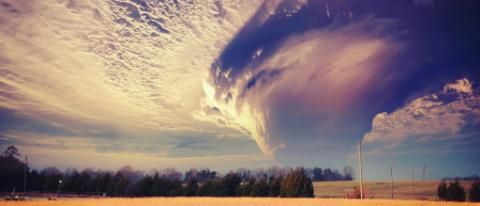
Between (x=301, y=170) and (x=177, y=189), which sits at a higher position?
(x=301, y=170)

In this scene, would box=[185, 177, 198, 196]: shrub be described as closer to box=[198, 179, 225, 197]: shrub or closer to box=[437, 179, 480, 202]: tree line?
box=[198, 179, 225, 197]: shrub

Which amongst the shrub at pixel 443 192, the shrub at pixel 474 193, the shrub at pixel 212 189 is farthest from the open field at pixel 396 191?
the shrub at pixel 212 189

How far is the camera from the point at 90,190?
8938 centimetres

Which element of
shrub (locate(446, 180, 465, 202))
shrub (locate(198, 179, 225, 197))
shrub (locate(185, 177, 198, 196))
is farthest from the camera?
shrub (locate(185, 177, 198, 196))

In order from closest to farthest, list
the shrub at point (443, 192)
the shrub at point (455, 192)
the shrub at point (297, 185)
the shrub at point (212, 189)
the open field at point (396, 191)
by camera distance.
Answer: the shrub at point (455, 192), the shrub at point (443, 192), the shrub at point (297, 185), the shrub at point (212, 189), the open field at point (396, 191)

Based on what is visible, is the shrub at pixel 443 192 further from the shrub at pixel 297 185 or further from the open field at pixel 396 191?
the shrub at pixel 297 185

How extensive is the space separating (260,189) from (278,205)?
33.7 metres

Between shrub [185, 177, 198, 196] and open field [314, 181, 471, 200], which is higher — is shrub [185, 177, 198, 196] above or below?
above

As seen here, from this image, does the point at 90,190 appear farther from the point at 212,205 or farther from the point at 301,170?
the point at 212,205

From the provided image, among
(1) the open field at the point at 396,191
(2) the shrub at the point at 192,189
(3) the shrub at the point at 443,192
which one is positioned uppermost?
(3) the shrub at the point at 443,192

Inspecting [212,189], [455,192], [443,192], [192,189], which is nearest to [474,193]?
[455,192]

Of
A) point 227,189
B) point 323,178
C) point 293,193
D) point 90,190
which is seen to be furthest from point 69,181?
point 323,178

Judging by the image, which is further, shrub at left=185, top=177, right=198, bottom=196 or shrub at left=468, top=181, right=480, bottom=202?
shrub at left=185, top=177, right=198, bottom=196

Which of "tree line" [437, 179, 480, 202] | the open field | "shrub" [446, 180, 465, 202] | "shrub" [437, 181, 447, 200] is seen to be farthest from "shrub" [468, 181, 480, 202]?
the open field
